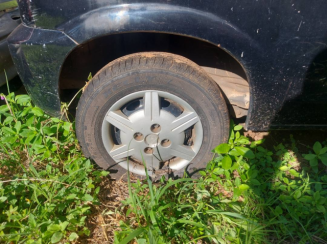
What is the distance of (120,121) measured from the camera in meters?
1.92

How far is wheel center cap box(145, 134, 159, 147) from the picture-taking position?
76.9 inches

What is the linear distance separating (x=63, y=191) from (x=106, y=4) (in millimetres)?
1126

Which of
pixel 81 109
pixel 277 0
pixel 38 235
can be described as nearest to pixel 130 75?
pixel 81 109

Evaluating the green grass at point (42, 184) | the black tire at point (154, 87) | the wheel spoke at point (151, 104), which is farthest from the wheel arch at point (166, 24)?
the green grass at point (42, 184)

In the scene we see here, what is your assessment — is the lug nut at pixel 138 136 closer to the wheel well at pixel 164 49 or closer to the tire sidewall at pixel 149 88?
the tire sidewall at pixel 149 88

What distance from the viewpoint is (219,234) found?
5.45ft

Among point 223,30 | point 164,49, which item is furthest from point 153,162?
point 223,30

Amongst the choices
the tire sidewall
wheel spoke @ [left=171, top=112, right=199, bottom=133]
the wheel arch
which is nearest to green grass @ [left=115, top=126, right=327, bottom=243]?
the tire sidewall

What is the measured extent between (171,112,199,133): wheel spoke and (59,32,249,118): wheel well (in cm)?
35

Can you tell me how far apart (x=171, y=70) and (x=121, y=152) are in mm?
666

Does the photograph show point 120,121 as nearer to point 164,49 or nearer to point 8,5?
point 164,49

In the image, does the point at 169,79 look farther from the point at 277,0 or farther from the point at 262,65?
the point at 277,0

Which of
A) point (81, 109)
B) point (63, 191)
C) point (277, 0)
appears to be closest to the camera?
point (277, 0)

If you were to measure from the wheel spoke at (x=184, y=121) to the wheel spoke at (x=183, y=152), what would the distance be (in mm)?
143
